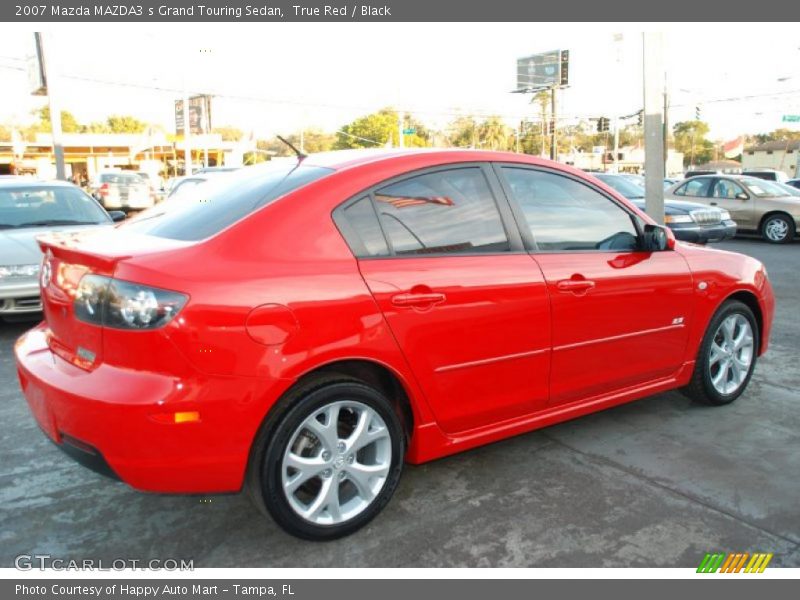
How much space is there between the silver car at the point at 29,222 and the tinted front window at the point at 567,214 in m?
4.67

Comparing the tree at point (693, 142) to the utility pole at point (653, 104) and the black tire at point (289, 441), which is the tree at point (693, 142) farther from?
the black tire at point (289, 441)

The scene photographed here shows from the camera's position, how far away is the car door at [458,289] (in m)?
2.87

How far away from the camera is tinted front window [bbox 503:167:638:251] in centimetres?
345

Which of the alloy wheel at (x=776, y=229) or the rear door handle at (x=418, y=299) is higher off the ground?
the alloy wheel at (x=776, y=229)

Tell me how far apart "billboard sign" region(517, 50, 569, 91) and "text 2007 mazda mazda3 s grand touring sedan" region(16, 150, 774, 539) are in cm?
7018

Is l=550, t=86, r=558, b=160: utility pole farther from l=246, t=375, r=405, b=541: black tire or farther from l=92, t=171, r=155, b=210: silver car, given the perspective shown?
l=246, t=375, r=405, b=541: black tire

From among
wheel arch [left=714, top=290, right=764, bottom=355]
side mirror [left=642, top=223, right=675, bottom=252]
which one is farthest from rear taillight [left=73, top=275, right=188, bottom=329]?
wheel arch [left=714, top=290, right=764, bottom=355]

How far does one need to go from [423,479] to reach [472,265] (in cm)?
112

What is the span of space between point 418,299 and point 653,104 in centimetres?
537

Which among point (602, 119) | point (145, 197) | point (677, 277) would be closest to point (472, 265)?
point (677, 277)

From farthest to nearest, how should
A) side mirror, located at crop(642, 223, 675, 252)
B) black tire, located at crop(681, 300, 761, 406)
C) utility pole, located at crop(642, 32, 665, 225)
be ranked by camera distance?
utility pole, located at crop(642, 32, 665, 225) → black tire, located at crop(681, 300, 761, 406) → side mirror, located at crop(642, 223, 675, 252)

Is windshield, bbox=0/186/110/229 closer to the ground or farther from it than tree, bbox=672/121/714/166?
closer to the ground

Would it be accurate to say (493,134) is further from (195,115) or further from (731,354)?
(731,354)

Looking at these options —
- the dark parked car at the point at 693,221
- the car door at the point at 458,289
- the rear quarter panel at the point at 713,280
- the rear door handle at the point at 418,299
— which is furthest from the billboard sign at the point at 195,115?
the rear door handle at the point at 418,299
